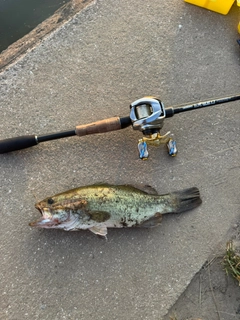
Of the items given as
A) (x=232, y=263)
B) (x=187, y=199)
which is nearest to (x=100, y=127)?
(x=187, y=199)

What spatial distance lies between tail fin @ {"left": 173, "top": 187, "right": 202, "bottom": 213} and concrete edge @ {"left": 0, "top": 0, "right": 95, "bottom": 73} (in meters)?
1.78

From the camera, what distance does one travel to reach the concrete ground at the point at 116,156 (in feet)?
8.94

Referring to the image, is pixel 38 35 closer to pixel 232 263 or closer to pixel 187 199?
pixel 187 199

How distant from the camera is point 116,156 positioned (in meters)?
2.91

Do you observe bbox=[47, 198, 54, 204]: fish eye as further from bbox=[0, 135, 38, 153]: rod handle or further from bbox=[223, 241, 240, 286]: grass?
bbox=[223, 241, 240, 286]: grass

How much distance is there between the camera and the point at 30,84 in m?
2.92

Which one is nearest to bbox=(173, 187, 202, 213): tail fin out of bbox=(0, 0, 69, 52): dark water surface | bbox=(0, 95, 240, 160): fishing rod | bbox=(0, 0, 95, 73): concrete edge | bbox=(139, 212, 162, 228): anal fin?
bbox=(139, 212, 162, 228): anal fin

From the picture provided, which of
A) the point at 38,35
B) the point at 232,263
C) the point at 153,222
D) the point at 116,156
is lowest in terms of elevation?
the point at 232,263

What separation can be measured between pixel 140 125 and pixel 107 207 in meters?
0.65

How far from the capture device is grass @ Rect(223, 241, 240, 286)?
2.82 meters

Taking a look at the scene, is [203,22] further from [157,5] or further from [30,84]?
[30,84]

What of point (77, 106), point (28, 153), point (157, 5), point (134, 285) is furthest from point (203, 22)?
point (134, 285)

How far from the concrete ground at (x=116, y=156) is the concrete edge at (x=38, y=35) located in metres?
0.07

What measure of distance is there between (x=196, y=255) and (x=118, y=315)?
0.79m
